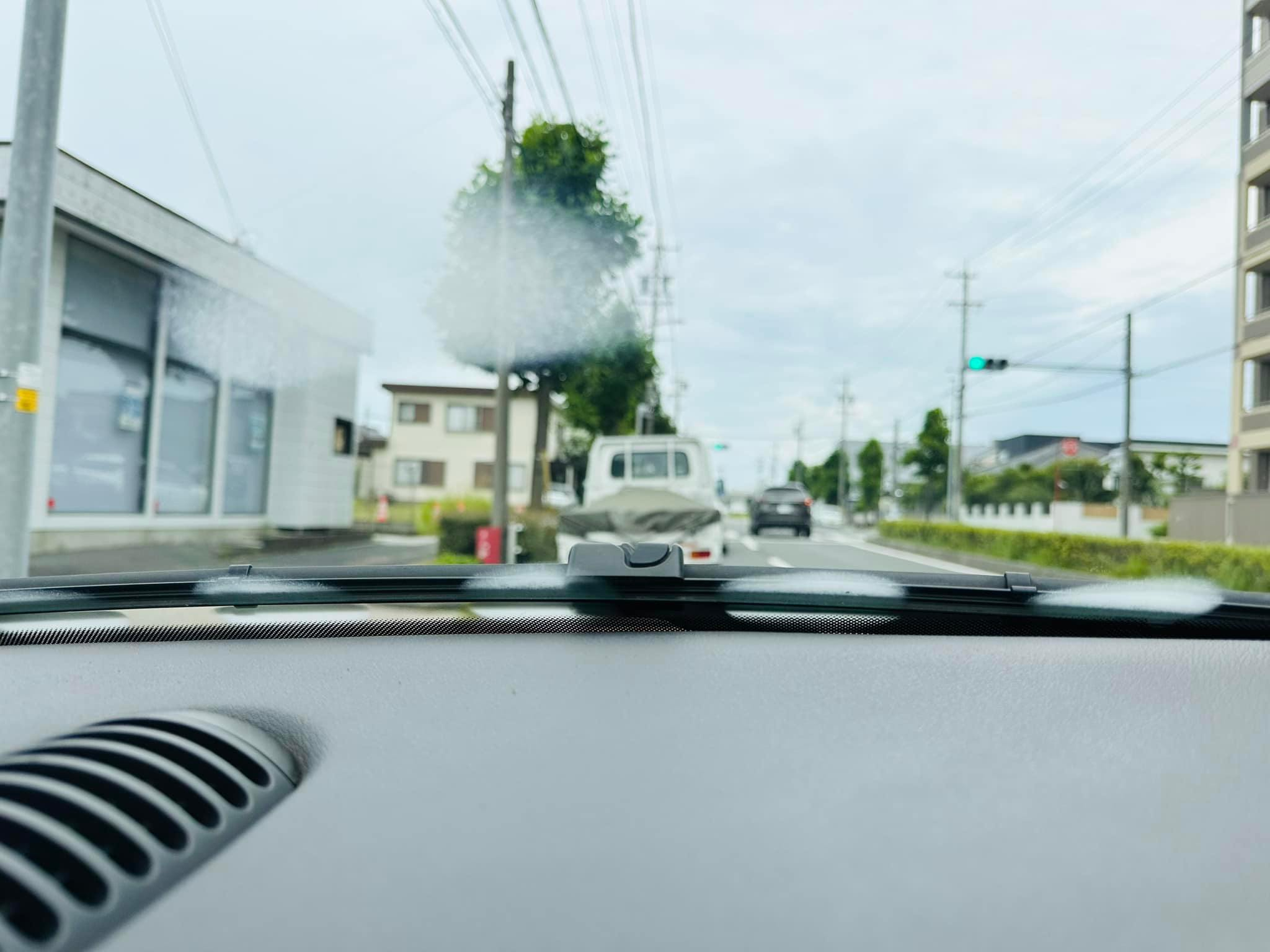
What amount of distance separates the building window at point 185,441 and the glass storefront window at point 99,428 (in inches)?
19.3

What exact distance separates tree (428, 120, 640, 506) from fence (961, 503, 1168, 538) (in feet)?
61.0

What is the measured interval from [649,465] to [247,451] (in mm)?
7624

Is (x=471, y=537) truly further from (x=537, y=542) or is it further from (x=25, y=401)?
(x=25, y=401)

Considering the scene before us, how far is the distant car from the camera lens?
1679 inches

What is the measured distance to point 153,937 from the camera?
0.94 metres

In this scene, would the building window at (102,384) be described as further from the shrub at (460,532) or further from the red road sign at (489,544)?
the red road sign at (489,544)

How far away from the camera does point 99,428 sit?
12.7m

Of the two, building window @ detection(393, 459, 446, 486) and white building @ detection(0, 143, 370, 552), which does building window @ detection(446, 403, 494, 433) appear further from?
white building @ detection(0, 143, 370, 552)

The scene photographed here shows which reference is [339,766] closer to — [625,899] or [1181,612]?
[625,899]

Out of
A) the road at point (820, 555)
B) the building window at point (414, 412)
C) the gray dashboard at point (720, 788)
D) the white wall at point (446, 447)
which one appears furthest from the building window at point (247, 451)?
the building window at point (414, 412)

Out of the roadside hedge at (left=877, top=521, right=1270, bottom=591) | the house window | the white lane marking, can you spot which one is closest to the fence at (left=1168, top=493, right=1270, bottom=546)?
the roadside hedge at (left=877, top=521, right=1270, bottom=591)

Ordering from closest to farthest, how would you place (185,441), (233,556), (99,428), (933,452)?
(99,428), (233,556), (185,441), (933,452)

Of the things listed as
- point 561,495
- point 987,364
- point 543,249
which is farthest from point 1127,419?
point 561,495

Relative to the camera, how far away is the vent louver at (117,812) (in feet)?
3.09
